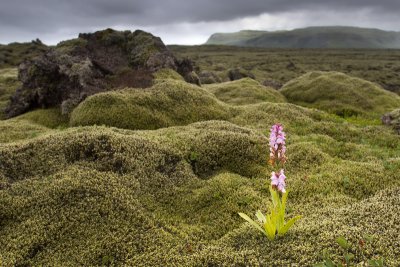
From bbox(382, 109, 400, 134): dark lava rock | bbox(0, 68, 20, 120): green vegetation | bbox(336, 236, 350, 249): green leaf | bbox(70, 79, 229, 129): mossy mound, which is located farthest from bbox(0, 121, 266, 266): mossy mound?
bbox(0, 68, 20, 120): green vegetation

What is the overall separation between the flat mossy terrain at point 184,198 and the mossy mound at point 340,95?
699 inches

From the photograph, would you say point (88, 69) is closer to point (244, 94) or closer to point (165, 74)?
point (165, 74)

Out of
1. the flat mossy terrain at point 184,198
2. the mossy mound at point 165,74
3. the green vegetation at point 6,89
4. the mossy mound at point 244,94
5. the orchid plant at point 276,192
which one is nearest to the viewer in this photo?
the orchid plant at point 276,192

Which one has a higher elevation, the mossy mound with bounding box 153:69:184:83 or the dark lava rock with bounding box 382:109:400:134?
the mossy mound with bounding box 153:69:184:83

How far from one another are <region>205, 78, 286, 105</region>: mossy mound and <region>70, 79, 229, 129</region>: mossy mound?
10.9 meters

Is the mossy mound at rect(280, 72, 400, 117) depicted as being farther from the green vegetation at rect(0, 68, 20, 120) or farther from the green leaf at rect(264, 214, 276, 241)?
the green vegetation at rect(0, 68, 20, 120)

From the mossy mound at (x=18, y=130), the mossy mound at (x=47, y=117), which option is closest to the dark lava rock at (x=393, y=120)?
the mossy mound at (x=47, y=117)

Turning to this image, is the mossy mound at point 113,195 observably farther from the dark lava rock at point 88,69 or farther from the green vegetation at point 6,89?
the green vegetation at point 6,89

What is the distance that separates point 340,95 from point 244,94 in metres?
11.1

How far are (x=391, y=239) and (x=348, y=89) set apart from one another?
35797 mm

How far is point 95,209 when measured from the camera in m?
12.1

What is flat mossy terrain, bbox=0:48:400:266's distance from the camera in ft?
33.8

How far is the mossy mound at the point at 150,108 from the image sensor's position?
24.3m

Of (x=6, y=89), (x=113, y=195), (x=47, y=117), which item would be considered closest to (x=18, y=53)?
(x=6, y=89)
